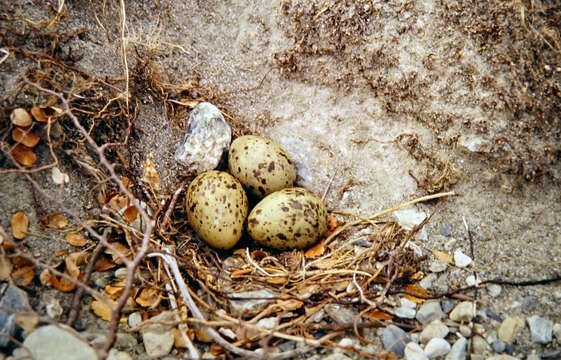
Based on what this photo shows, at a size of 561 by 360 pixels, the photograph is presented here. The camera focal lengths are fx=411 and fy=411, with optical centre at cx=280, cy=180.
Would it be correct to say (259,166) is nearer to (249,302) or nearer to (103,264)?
(249,302)

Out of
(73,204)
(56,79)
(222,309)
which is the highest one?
(56,79)

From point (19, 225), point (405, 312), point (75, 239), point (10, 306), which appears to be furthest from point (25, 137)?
point (405, 312)

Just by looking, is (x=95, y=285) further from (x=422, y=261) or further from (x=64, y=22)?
(x=422, y=261)

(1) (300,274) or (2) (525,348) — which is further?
(1) (300,274)

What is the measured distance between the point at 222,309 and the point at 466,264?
1.36 meters

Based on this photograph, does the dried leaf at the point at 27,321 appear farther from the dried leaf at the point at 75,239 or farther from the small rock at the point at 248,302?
the small rock at the point at 248,302

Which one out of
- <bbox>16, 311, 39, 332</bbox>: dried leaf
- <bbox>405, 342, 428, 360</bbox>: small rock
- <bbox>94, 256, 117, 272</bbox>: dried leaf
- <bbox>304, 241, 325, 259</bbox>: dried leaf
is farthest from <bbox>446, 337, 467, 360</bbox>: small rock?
<bbox>16, 311, 39, 332</bbox>: dried leaf

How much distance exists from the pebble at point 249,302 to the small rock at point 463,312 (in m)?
0.91

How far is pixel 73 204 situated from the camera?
7.57 feet

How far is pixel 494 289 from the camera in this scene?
2.15 m

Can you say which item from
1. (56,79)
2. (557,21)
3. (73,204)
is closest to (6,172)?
(73,204)

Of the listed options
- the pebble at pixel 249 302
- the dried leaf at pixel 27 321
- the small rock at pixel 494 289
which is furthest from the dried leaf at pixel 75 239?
the small rock at pixel 494 289

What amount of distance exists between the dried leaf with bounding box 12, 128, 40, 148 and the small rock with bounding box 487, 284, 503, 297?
2.53 metres

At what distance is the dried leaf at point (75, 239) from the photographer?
2195mm
